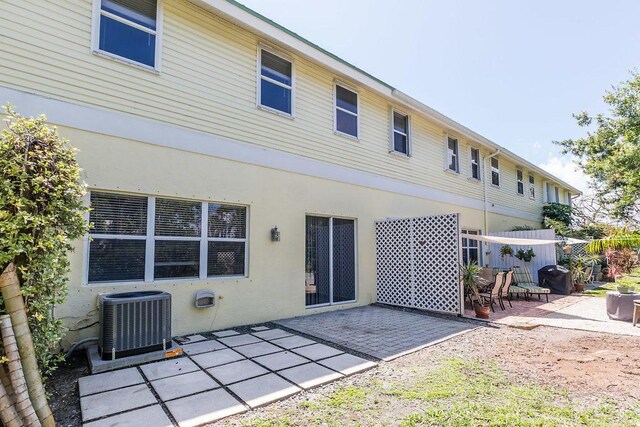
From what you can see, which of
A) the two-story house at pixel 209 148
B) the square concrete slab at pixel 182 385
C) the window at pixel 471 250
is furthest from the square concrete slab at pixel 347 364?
the window at pixel 471 250

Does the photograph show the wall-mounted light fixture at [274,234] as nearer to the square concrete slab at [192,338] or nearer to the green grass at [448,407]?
the square concrete slab at [192,338]

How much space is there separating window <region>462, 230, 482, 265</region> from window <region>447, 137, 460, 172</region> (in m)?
2.67

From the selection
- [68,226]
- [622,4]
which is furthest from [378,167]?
[622,4]

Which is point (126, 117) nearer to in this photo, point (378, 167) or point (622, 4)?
point (378, 167)

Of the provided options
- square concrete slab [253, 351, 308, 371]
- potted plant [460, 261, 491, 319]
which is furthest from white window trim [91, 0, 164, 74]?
potted plant [460, 261, 491, 319]

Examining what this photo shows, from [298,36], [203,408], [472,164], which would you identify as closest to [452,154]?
[472,164]

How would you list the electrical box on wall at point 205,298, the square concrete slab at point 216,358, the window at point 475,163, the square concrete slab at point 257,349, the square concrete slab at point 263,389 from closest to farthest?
the square concrete slab at point 263,389 → the square concrete slab at point 216,358 → the square concrete slab at point 257,349 → the electrical box on wall at point 205,298 → the window at point 475,163

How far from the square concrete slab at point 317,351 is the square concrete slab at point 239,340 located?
0.93 m

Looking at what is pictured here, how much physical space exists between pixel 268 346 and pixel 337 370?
4.89ft

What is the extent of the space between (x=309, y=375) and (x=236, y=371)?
984 millimetres

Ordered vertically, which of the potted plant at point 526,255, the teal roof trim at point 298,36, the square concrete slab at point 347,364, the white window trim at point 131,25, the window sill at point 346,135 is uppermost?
the teal roof trim at point 298,36

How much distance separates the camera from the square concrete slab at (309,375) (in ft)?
13.5

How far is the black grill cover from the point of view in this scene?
12.4 meters

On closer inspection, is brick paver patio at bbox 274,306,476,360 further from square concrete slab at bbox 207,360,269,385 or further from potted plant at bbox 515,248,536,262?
potted plant at bbox 515,248,536,262
